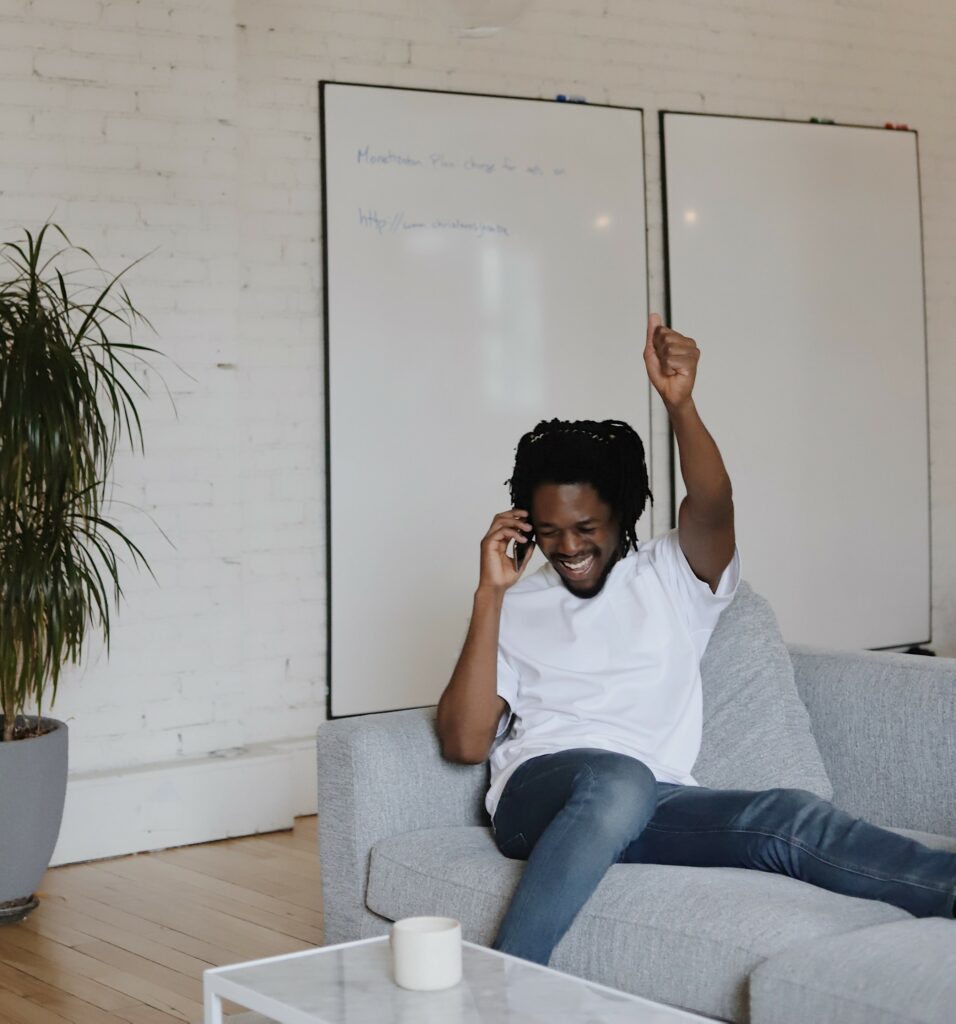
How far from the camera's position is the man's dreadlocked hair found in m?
2.33

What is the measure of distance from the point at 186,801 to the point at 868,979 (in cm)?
253

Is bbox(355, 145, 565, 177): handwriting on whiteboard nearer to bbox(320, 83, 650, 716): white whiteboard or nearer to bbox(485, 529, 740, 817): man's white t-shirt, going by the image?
bbox(320, 83, 650, 716): white whiteboard

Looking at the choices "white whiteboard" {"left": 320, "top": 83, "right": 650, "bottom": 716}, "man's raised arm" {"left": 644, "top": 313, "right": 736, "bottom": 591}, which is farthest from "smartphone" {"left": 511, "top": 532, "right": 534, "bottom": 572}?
"white whiteboard" {"left": 320, "top": 83, "right": 650, "bottom": 716}

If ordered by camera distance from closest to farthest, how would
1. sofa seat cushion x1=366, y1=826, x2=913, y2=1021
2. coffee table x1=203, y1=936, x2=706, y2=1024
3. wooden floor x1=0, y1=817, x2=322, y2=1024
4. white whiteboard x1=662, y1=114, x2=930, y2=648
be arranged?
coffee table x1=203, y1=936, x2=706, y2=1024, sofa seat cushion x1=366, y1=826, x2=913, y2=1021, wooden floor x1=0, y1=817, x2=322, y2=1024, white whiteboard x1=662, y1=114, x2=930, y2=648

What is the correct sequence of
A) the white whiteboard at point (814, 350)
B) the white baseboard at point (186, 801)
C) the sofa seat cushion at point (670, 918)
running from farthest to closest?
the white whiteboard at point (814, 350), the white baseboard at point (186, 801), the sofa seat cushion at point (670, 918)

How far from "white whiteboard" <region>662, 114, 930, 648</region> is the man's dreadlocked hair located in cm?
253

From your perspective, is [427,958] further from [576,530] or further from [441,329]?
[441,329]

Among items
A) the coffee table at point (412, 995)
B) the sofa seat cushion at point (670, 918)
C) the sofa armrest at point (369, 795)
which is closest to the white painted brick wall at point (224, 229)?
the sofa armrest at point (369, 795)

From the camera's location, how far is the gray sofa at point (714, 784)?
184cm

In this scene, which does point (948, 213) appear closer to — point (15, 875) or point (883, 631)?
point (883, 631)

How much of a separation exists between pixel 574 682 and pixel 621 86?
9.85ft

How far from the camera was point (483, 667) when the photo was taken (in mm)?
2273

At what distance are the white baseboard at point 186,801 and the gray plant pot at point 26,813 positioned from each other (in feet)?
1.32

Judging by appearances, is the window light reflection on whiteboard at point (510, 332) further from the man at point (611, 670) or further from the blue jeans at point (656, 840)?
the blue jeans at point (656, 840)
